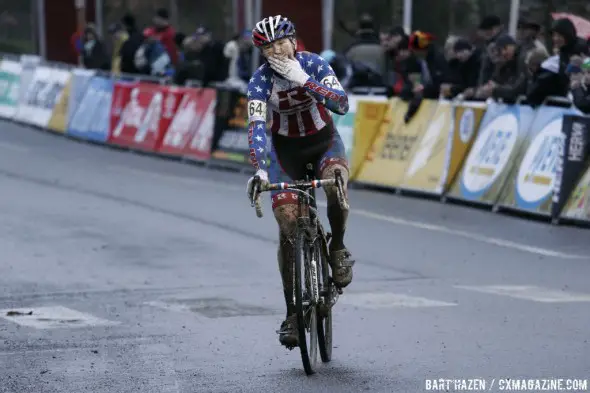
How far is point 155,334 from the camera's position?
1005 centimetres

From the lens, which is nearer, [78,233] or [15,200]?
[78,233]

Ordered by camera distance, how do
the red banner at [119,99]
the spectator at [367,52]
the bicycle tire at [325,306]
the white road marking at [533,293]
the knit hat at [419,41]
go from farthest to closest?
1. the red banner at [119,99]
2. the spectator at [367,52]
3. the knit hat at [419,41]
4. the white road marking at [533,293]
5. the bicycle tire at [325,306]

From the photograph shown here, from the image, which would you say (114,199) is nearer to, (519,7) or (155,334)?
(519,7)

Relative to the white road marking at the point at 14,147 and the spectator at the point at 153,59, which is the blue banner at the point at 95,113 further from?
the white road marking at the point at 14,147

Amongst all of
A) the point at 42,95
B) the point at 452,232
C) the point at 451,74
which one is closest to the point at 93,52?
the point at 42,95

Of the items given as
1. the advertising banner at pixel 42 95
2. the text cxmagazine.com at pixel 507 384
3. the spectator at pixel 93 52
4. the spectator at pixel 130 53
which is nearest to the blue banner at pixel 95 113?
the spectator at pixel 130 53

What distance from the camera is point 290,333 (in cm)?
874

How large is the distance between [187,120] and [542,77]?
8658 mm

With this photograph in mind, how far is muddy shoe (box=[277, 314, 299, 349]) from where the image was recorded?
8.73 m

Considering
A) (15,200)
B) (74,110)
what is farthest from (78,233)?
(74,110)

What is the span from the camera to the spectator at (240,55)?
83.5 ft

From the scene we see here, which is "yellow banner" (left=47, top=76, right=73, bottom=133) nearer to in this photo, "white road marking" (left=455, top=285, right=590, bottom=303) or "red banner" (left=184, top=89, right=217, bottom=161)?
"red banner" (left=184, top=89, right=217, bottom=161)

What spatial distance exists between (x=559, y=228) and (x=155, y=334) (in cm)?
Answer: 724

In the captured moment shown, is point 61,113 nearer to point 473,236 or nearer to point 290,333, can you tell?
point 473,236
